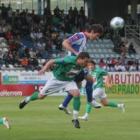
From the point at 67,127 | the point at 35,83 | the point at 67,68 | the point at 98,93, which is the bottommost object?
the point at 35,83

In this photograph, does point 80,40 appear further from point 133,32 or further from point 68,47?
point 133,32

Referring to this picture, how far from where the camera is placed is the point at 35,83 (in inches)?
1341

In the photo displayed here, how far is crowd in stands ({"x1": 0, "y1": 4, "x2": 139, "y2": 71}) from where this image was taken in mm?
36656

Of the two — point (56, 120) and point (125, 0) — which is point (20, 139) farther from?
point (125, 0)

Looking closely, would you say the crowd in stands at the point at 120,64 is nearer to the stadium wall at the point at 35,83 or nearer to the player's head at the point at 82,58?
the stadium wall at the point at 35,83

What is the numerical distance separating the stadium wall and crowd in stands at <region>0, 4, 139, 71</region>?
1.48 m

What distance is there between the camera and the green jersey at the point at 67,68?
1397cm

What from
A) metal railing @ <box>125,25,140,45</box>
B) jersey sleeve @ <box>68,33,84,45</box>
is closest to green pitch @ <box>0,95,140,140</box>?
jersey sleeve @ <box>68,33,84,45</box>

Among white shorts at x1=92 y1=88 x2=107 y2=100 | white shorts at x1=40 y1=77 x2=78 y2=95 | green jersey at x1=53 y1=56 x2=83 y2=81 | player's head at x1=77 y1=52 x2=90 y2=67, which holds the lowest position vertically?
white shorts at x1=92 y1=88 x2=107 y2=100

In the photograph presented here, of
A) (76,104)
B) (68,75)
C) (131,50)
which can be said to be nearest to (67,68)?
(68,75)

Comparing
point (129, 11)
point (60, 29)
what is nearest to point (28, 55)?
point (60, 29)

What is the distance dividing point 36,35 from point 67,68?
28046 millimetres

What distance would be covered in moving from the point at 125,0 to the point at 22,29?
14659 mm

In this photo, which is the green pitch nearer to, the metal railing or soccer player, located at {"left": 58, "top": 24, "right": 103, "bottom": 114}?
soccer player, located at {"left": 58, "top": 24, "right": 103, "bottom": 114}
